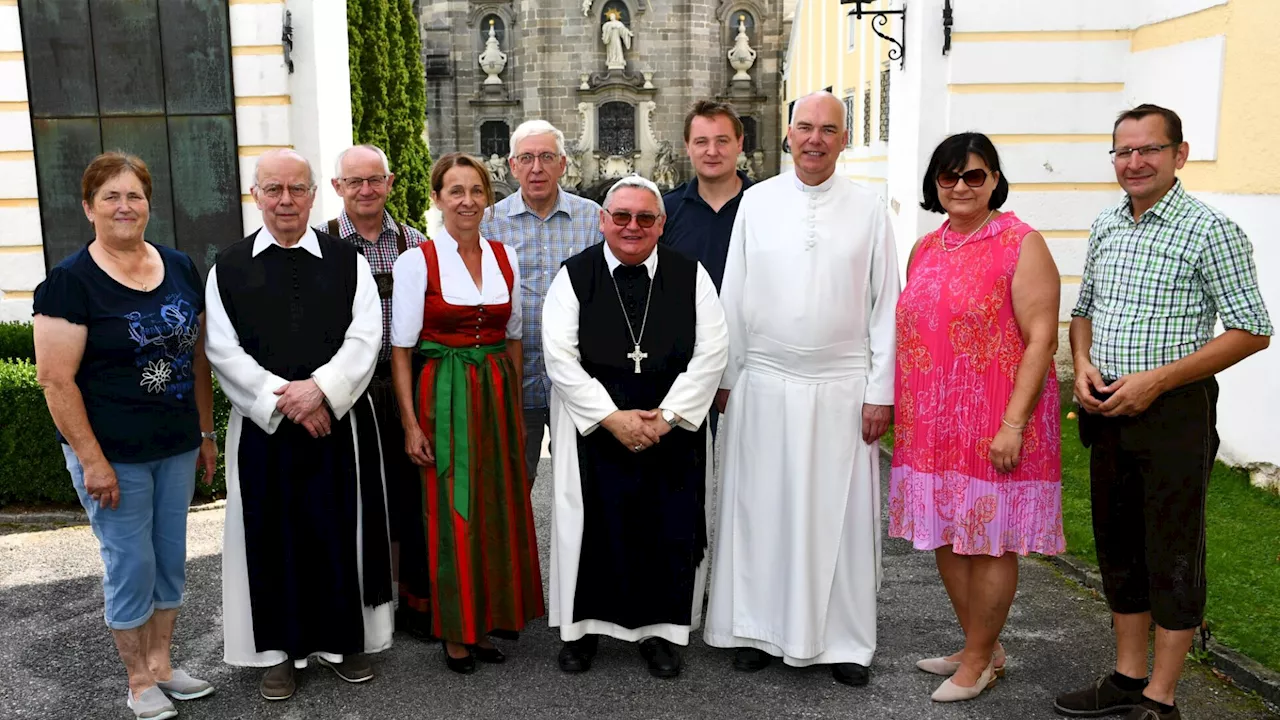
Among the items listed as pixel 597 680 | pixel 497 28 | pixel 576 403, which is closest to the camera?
pixel 576 403

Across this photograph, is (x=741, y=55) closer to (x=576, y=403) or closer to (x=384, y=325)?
(x=384, y=325)

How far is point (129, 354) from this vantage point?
372 centimetres

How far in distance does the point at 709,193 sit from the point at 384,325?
1.65 m

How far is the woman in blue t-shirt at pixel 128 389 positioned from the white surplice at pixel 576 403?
1.38 m

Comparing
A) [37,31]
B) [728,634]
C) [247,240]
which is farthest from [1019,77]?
[37,31]

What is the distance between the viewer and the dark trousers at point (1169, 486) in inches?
141

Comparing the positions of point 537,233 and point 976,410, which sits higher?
point 537,233

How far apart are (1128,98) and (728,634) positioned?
6.25 metres

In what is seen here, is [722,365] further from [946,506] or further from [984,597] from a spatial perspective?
[984,597]

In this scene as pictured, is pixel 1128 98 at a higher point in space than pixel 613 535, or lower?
higher

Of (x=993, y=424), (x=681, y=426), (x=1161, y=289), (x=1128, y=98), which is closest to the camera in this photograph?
(x=1161, y=289)

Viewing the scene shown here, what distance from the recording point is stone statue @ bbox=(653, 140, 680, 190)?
3350 cm

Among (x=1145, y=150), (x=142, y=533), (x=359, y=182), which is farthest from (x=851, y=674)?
(x=359, y=182)

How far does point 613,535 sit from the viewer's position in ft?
14.0
